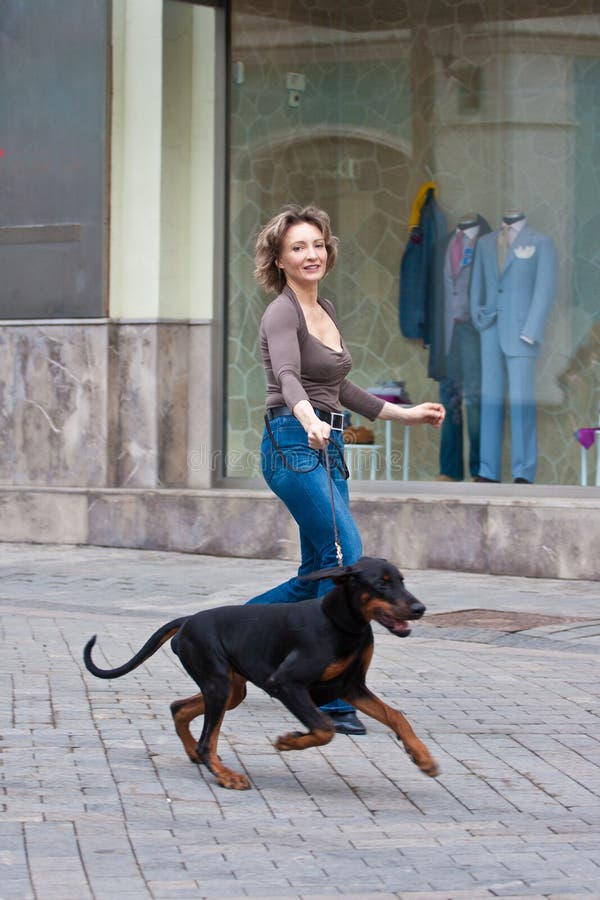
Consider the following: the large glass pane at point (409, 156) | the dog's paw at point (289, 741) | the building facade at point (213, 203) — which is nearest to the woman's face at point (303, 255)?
the dog's paw at point (289, 741)

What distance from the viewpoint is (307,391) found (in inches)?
254

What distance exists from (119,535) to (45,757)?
734 centimetres

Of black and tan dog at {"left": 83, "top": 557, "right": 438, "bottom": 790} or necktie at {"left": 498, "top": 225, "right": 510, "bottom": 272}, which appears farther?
necktie at {"left": 498, "top": 225, "right": 510, "bottom": 272}

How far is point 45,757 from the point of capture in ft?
18.8

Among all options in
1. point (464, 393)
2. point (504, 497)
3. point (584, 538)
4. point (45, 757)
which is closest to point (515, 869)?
point (45, 757)

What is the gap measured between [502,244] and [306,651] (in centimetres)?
817

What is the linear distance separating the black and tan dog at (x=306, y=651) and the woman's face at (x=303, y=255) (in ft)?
5.03

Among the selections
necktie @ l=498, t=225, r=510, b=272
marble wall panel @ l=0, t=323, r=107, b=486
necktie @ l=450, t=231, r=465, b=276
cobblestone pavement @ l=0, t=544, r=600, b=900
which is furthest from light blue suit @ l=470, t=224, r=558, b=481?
cobblestone pavement @ l=0, t=544, r=600, b=900

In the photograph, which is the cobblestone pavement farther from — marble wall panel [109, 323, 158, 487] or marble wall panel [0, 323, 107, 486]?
marble wall panel [0, 323, 107, 486]

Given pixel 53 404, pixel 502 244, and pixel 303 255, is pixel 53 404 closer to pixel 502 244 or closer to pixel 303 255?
pixel 502 244

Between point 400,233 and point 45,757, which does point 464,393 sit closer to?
point 400,233

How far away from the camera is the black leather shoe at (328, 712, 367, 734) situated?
248 inches

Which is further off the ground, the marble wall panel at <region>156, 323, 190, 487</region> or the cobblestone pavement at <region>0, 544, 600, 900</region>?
the marble wall panel at <region>156, 323, 190, 487</region>

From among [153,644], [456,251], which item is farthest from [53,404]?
[153,644]
